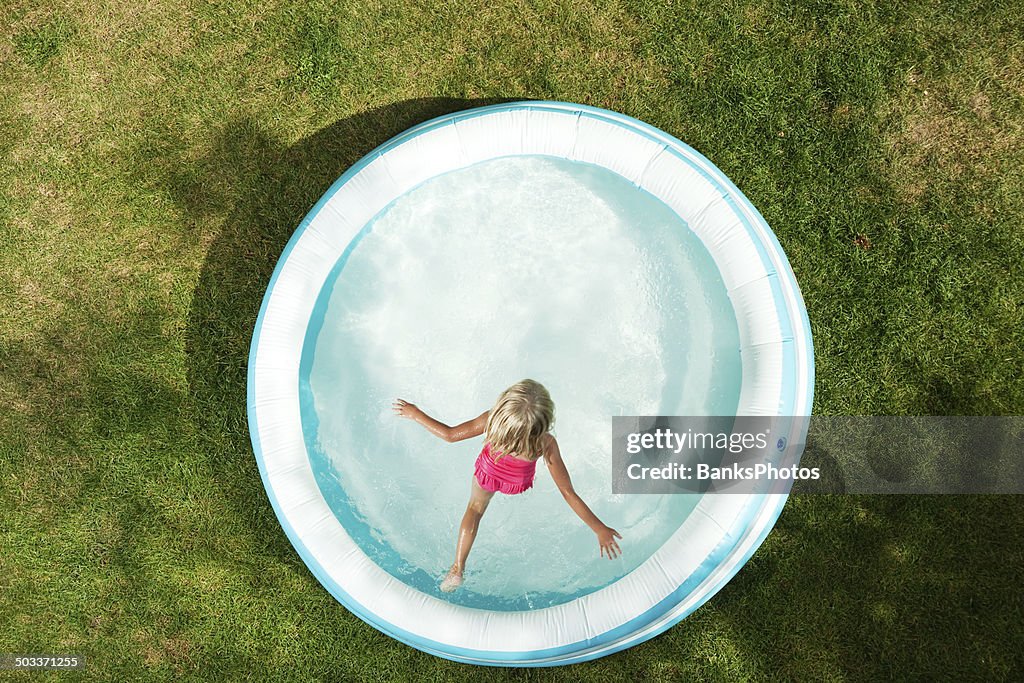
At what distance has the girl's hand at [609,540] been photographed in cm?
341

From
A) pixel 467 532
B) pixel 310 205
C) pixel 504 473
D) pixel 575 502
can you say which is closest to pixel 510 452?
pixel 504 473

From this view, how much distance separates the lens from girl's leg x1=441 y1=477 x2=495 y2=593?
11.7 feet

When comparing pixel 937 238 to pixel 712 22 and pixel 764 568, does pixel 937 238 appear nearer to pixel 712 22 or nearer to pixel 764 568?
pixel 712 22

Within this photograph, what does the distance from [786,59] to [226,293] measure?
3.01 metres

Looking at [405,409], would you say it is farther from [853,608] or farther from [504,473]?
[853,608]

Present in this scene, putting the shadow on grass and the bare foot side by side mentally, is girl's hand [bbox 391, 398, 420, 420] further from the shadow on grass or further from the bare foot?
the shadow on grass

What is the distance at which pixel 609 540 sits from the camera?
3.42m

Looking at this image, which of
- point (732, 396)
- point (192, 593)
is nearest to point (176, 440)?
point (192, 593)

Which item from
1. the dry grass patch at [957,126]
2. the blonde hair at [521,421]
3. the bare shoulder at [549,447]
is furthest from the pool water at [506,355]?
the dry grass patch at [957,126]

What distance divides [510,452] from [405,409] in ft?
2.04

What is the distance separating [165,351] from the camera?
389 cm

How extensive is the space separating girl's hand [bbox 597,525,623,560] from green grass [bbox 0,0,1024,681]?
54 cm

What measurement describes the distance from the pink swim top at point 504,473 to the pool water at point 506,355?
24cm

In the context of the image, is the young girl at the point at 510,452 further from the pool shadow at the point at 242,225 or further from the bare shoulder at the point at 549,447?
the pool shadow at the point at 242,225
